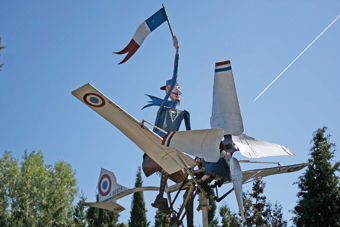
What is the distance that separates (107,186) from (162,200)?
111 inches

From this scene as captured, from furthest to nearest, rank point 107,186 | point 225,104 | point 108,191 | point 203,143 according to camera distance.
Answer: point 107,186 → point 108,191 → point 225,104 → point 203,143

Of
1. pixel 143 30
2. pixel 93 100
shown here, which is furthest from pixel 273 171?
pixel 93 100

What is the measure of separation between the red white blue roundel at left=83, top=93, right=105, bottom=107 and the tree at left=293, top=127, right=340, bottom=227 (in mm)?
10695

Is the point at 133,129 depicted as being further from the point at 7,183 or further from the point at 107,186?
the point at 7,183

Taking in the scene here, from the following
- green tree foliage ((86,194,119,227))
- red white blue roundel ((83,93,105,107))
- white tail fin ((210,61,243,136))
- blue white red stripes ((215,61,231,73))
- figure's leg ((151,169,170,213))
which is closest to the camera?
red white blue roundel ((83,93,105,107))

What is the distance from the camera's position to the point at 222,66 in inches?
400

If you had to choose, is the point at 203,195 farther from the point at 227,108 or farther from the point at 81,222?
the point at 81,222

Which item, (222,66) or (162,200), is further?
(162,200)

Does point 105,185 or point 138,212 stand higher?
point 138,212

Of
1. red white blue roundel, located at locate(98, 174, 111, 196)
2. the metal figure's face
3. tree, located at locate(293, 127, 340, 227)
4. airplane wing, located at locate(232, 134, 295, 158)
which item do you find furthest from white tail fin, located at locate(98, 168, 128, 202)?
tree, located at locate(293, 127, 340, 227)

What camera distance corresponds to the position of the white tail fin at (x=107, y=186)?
1330 centimetres

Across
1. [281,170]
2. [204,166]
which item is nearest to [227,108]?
[204,166]

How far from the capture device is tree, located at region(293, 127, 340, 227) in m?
15.5

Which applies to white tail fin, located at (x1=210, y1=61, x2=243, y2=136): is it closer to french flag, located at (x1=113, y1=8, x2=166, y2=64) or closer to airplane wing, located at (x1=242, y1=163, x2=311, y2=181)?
french flag, located at (x1=113, y1=8, x2=166, y2=64)
